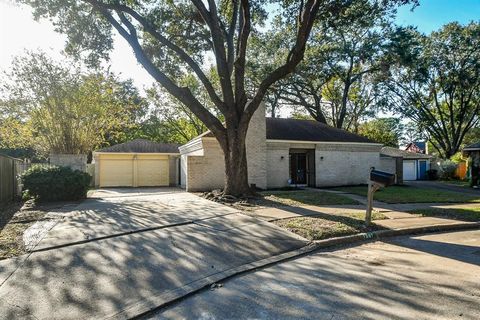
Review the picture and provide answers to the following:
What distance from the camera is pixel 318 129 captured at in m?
22.5

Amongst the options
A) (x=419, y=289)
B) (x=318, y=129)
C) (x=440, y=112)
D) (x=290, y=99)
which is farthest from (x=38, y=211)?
(x=440, y=112)

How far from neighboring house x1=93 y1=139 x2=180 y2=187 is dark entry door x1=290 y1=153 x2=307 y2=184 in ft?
28.3

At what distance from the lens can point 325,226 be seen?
8.05 meters

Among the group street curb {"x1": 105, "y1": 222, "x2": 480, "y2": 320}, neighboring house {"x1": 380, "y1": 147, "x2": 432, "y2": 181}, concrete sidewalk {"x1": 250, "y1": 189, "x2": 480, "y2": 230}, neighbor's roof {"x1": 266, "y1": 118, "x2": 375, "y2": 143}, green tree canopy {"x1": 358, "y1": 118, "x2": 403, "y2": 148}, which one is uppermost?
Result: green tree canopy {"x1": 358, "y1": 118, "x2": 403, "y2": 148}

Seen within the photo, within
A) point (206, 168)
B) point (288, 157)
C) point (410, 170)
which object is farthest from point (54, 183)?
point (410, 170)

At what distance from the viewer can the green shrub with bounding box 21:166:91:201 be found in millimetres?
12449

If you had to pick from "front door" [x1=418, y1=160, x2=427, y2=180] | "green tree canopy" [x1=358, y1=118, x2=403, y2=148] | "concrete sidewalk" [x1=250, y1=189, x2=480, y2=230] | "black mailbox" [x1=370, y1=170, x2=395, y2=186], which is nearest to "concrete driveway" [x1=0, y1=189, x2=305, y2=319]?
"concrete sidewalk" [x1=250, y1=189, x2=480, y2=230]

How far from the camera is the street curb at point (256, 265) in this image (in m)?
3.96

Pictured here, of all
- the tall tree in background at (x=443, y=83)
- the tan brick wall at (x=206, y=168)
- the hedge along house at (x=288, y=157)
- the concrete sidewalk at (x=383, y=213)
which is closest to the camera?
the concrete sidewalk at (x=383, y=213)

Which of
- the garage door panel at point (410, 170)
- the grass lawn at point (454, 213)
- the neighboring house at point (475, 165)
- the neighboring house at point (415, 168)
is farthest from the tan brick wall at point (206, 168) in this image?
the garage door panel at point (410, 170)

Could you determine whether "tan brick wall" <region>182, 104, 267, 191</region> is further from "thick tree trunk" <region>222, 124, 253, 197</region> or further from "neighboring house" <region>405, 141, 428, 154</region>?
"neighboring house" <region>405, 141, 428, 154</region>

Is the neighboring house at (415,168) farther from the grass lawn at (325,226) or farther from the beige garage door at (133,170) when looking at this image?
the grass lawn at (325,226)

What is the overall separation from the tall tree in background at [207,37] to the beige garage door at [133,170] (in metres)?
10.6

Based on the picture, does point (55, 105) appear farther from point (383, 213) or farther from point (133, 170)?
point (383, 213)
